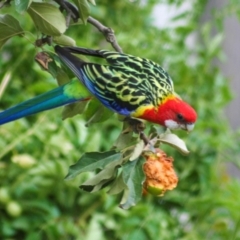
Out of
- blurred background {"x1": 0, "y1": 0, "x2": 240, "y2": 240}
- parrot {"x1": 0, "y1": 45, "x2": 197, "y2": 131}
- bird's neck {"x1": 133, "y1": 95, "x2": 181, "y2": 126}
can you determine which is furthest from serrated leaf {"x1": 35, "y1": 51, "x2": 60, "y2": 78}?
blurred background {"x1": 0, "y1": 0, "x2": 240, "y2": 240}

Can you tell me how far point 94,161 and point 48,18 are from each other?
0.57 feet

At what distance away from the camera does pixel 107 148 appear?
151 cm

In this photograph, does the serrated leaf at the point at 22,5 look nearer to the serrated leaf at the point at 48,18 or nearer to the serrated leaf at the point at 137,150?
the serrated leaf at the point at 48,18

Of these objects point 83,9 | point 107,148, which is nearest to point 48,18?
point 83,9

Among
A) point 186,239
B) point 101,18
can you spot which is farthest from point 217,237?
point 101,18

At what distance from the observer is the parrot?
76cm

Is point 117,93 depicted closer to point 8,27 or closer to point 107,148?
point 8,27

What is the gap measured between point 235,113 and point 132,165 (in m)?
1.77

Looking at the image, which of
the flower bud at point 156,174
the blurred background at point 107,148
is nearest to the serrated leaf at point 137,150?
the flower bud at point 156,174

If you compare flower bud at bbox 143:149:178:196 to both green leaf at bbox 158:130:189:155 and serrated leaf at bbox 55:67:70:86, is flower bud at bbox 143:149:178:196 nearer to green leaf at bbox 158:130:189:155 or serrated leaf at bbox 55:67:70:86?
green leaf at bbox 158:130:189:155

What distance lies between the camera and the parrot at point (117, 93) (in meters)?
0.76

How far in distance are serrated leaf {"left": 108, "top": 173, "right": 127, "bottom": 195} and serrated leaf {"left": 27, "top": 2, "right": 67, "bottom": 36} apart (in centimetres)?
18

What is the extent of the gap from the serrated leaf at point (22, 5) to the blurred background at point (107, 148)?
409mm

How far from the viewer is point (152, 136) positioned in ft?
2.51
